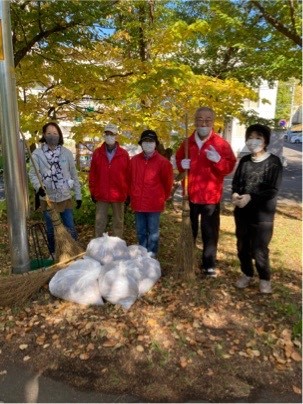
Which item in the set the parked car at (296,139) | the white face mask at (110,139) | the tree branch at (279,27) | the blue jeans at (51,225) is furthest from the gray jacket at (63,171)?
the parked car at (296,139)

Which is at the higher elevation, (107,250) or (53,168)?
(53,168)

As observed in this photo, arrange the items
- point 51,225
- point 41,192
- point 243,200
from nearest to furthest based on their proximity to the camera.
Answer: point 243,200 < point 41,192 < point 51,225

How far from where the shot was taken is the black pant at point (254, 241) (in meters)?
3.28

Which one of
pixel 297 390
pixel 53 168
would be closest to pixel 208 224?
pixel 297 390

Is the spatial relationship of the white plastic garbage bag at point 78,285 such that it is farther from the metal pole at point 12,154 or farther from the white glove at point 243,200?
the white glove at point 243,200

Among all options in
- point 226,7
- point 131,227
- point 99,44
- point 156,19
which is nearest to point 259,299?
point 131,227

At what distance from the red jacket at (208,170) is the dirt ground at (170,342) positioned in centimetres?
98

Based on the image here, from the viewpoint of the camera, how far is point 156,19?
754 centimetres

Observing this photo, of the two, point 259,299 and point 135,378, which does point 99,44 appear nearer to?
point 259,299

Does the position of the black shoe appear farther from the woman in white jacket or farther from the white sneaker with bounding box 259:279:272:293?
the woman in white jacket

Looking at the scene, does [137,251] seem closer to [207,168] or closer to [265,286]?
[207,168]

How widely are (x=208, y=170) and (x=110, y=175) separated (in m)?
1.25

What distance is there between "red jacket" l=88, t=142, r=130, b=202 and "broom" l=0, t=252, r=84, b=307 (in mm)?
1165

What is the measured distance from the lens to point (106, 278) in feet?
11.0
